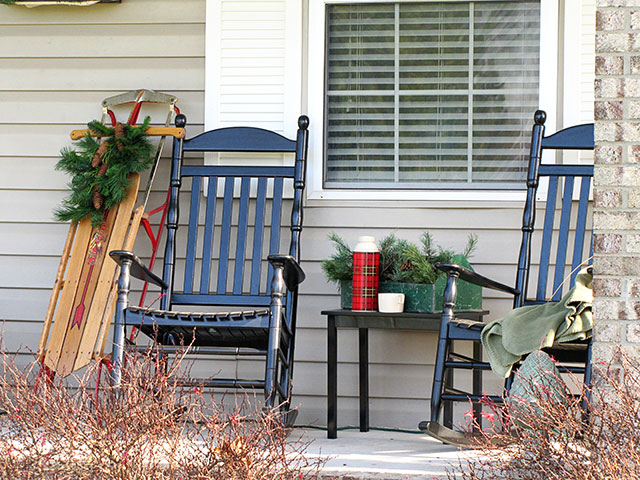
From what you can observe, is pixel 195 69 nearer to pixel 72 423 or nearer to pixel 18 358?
pixel 18 358

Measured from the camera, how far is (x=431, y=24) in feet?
11.7

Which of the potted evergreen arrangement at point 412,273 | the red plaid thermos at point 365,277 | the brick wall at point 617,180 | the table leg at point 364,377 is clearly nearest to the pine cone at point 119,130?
the potted evergreen arrangement at point 412,273

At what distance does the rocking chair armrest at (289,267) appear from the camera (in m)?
2.81

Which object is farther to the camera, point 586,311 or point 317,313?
point 317,313

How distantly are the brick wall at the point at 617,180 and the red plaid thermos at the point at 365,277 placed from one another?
1171mm

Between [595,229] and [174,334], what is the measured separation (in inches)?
56.5

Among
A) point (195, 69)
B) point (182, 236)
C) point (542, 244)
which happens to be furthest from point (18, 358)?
point (542, 244)

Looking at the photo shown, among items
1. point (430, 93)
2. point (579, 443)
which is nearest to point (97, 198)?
point (430, 93)

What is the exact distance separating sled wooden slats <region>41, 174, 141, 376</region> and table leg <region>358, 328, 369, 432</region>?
3.25 ft

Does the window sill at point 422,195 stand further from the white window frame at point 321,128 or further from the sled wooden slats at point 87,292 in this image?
the sled wooden slats at point 87,292

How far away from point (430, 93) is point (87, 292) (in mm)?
1623

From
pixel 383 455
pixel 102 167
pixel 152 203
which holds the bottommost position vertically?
pixel 383 455

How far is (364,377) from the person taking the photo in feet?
10.8

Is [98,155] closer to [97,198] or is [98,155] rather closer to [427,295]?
[97,198]
